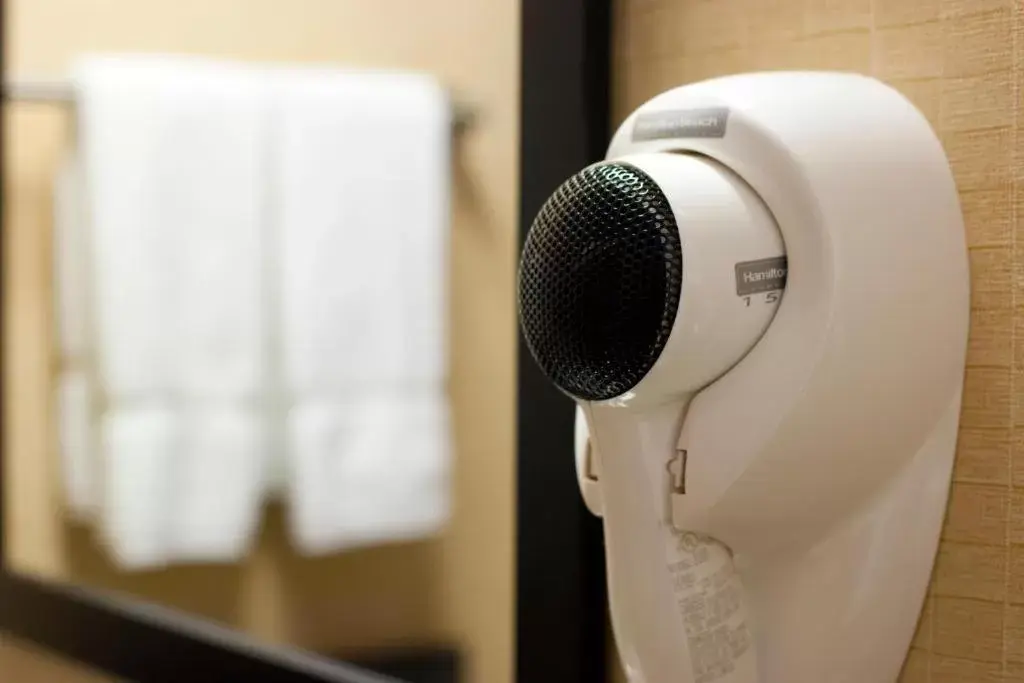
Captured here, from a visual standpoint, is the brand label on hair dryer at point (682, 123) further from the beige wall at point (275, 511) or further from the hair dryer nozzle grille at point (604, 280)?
the beige wall at point (275, 511)

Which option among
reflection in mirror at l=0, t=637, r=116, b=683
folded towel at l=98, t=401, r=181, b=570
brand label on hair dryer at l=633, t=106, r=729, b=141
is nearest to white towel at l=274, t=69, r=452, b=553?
folded towel at l=98, t=401, r=181, b=570

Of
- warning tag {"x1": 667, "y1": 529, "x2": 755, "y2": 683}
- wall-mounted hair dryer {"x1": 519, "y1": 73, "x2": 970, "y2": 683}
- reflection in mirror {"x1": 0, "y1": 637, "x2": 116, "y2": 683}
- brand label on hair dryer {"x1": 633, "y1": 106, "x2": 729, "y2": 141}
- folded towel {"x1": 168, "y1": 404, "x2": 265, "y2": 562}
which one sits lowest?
reflection in mirror {"x1": 0, "y1": 637, "x2": 116, "y2": 683}

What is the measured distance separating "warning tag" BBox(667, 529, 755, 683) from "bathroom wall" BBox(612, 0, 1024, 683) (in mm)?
76

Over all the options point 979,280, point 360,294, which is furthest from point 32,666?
point 979,280

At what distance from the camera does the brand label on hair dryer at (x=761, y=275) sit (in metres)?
0.40

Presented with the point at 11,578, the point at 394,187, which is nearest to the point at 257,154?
the point at 394,187

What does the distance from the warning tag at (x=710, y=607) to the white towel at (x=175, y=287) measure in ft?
2.13

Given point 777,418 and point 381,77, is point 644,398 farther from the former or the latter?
point 381,77

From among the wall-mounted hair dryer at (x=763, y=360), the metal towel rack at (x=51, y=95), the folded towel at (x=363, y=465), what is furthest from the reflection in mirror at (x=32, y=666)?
the wall-mounted hair dryer at (x=763, y=360)

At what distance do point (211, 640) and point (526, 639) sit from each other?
294mm

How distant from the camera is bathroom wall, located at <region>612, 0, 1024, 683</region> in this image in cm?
A: 43

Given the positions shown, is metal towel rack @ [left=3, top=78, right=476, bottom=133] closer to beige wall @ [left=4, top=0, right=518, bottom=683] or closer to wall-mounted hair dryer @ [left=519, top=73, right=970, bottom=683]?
beige wall @ [left=4, top=0, right=518, bottom=683]

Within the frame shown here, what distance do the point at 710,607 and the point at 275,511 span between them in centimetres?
75

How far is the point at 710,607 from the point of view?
45cm
